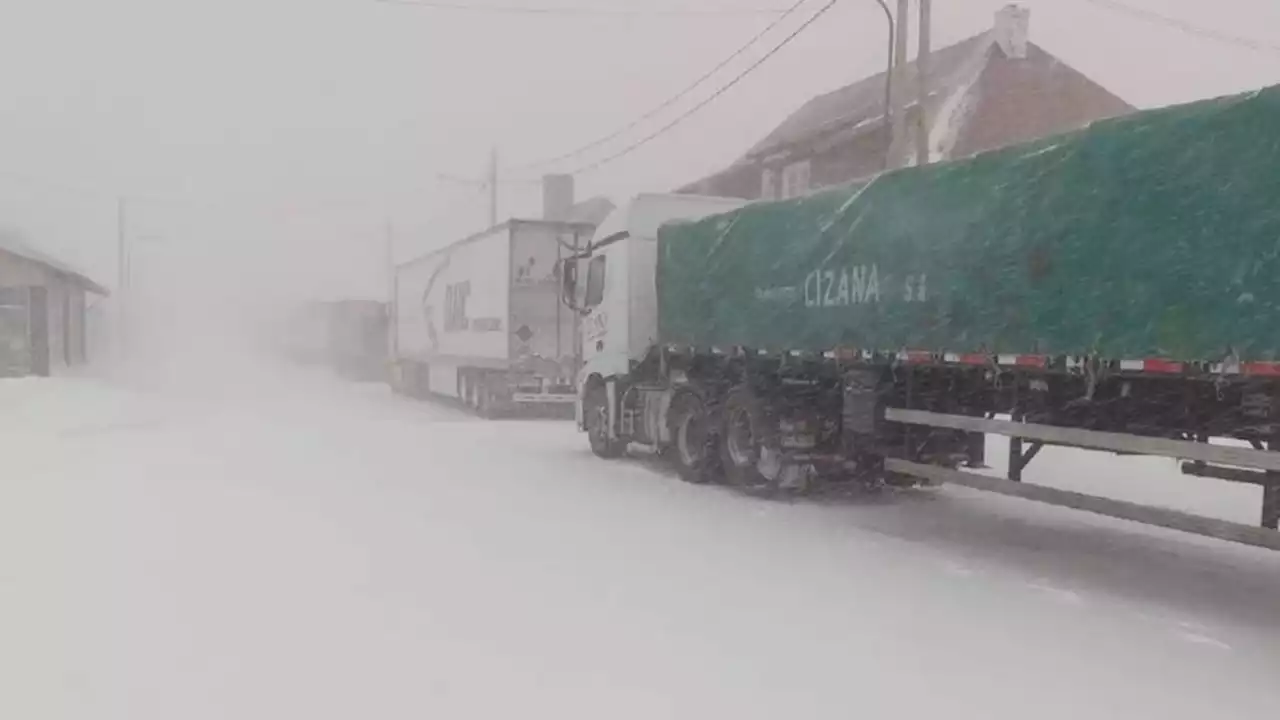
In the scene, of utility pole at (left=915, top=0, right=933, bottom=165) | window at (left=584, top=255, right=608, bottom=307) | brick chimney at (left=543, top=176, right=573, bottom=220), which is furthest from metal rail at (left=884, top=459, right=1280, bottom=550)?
brick chimney at (left=543, top=176, right=573, bottom=220)

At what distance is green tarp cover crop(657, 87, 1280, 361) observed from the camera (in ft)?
20.3

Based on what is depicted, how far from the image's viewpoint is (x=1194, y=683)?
5.61m

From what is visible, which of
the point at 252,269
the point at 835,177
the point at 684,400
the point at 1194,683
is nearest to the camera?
the point at 1194,683

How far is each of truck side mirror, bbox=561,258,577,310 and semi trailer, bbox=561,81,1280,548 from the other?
326 centimetres

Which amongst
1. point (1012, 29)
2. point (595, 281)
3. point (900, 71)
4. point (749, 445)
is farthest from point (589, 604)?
point (1012, 29)

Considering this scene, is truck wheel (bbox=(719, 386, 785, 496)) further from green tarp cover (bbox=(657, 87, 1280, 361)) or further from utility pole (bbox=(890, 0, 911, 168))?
utility pole (bbox=(890, 0, 911, 168))

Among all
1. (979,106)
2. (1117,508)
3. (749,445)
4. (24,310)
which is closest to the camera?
(1117,508)

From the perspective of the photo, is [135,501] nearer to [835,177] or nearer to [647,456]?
[647,456]

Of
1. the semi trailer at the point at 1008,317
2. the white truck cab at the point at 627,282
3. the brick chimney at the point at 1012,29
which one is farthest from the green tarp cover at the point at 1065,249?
the brick chimney at the point at 1012,29

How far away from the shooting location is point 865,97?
117 ft

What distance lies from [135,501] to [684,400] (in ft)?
20.8

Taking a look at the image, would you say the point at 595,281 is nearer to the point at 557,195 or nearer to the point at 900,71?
the point at 900,71

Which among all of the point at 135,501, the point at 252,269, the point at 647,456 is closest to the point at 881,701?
the point at 135,501

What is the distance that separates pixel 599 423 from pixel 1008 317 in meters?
8.42
